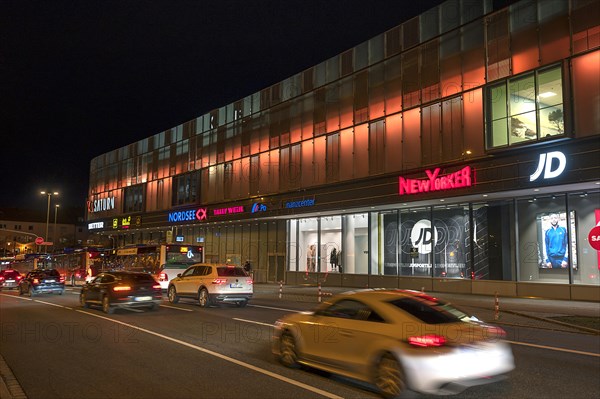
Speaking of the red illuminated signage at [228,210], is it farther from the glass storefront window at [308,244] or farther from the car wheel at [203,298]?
the car wheel at [203,298]

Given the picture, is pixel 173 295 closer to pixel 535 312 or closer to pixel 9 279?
pixel 535 312

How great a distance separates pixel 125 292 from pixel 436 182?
1520cm

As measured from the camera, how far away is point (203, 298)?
68.6 ft

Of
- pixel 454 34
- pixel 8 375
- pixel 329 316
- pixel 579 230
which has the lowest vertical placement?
pixel 8 375

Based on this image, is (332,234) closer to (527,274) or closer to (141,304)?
(527,274)

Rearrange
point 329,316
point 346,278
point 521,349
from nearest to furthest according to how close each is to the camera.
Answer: point 329,316
point 521,349
point 346,278

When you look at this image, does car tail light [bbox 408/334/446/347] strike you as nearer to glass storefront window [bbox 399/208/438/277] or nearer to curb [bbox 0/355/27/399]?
curb [bbox 0/355/27/399]

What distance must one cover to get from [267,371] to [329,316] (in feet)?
4.98

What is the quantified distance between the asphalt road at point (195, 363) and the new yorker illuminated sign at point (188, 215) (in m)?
28.6

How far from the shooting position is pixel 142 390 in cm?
775

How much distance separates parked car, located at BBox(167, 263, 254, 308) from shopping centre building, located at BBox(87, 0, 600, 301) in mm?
8785

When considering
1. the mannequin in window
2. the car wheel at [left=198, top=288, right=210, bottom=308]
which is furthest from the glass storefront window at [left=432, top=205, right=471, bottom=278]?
the car wheel at [left=198, top=288, right=210, bottom=308]

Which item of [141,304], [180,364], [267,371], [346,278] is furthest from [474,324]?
[346,278]

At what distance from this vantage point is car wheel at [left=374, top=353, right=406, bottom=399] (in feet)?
23.0
